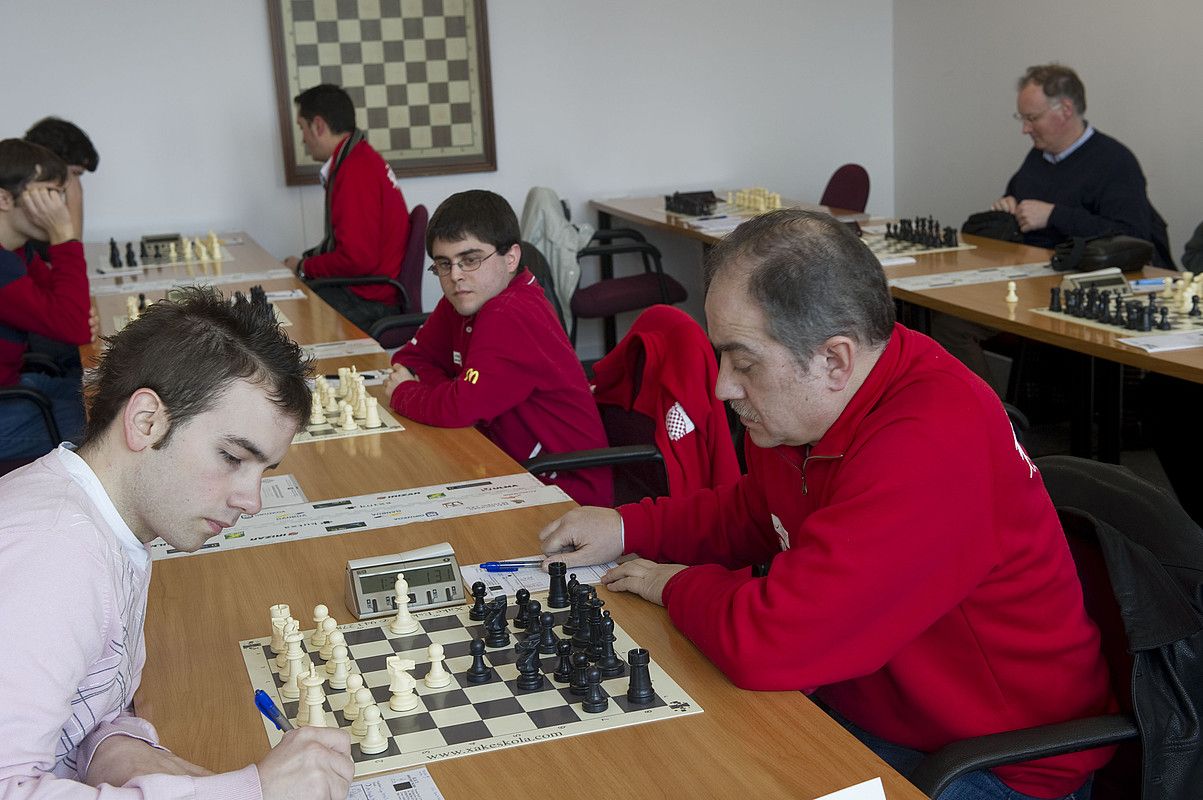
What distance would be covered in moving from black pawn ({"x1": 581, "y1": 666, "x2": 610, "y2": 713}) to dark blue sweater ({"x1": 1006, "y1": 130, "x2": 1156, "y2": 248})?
4000 millimetres

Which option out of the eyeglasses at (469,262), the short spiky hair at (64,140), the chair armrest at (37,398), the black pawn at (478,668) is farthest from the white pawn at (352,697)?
the short spiky hair at (64,140)

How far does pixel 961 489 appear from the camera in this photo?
4.99 feet

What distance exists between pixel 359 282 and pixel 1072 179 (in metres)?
3.06

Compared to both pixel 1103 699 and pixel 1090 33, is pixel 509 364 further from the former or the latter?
pixel 1090 33

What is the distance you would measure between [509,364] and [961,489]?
1.60 meters

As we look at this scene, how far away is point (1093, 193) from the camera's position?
16.8ft

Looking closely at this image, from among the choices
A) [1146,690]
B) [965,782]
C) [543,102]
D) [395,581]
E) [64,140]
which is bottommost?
[965,782]

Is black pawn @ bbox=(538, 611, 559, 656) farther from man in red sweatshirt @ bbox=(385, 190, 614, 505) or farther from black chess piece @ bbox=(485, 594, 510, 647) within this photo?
man in red sweatshirt @ bbox=(385, 190, 614, 505)

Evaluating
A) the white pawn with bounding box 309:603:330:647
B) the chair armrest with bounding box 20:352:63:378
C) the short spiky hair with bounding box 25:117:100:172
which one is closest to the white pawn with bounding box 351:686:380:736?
the white pawn with bounding box 309:603:330:647

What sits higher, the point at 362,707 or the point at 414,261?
the point at 414,261

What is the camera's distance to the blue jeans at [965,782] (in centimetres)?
160

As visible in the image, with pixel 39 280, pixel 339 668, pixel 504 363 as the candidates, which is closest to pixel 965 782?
pixel 339 668

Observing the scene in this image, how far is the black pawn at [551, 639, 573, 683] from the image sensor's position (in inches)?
60.0

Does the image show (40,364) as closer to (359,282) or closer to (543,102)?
(359,282)
